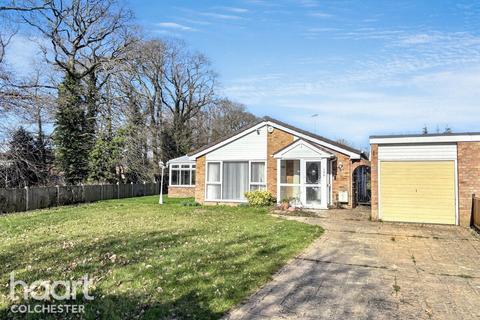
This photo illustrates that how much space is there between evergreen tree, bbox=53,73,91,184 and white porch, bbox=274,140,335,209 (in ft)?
57.6

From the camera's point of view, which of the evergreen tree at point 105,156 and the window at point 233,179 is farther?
the evergreen tree at point 105,156

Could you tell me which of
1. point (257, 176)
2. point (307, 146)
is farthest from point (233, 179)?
point (307, 146)

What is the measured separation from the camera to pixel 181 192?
28688 mm

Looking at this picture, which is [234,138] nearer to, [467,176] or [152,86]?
[467,176]

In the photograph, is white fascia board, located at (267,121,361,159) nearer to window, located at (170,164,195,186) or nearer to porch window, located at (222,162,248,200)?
porch window, located at (222,162,248,200)

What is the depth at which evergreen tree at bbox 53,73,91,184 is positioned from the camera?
88.1 ft

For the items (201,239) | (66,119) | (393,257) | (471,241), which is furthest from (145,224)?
(66,119)

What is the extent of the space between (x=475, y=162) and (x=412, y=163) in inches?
73.9

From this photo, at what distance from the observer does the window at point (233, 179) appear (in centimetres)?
1859

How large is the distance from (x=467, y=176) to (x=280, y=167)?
780 centimetres

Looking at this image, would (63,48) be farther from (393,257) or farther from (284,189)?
(393,257)

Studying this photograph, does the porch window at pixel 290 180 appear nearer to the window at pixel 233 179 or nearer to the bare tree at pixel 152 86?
the window at pixel 233 179

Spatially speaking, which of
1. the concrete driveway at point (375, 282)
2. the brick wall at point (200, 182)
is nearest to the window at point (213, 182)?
the brick wall at point (200, 182)

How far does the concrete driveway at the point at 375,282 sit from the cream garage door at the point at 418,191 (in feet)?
9.07
